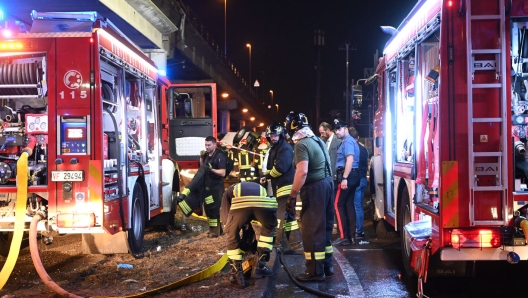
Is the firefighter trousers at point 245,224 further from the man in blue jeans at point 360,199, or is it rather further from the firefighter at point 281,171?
the man in blue jeans at point 360,199

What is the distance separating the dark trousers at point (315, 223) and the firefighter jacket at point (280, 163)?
3.63ft

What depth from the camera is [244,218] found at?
593cm

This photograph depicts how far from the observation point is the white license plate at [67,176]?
6.20m

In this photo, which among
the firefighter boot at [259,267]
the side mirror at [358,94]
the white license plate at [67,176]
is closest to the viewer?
the firefighter boot at [259,267]

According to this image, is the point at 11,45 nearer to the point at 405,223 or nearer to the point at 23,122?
the point at 23,122

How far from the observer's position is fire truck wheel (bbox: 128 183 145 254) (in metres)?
7.61

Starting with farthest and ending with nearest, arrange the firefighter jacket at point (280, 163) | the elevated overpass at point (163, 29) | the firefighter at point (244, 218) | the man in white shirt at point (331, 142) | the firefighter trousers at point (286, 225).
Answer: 1. the elevated overpass at point (163, 29)
2. the man in white shirt at point (331, 142)
3. the firefighter trousers at point (286, 225)
4. the firefighter jacket at point (280, 163)
5. the firefighter at point (244, 218)

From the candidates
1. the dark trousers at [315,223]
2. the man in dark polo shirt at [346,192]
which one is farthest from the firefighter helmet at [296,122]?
the man in dark polo shirt at [346,192]

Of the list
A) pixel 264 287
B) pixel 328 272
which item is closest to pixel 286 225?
pixel 328 272

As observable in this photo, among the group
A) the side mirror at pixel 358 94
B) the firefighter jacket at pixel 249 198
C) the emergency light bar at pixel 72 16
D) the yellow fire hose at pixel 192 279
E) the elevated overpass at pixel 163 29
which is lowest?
the yellow fire hose at pixel 192 279

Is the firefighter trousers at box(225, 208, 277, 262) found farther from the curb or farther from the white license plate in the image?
the white license plate

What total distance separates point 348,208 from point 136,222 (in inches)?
122

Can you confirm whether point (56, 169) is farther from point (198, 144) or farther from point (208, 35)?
point (208, 35)

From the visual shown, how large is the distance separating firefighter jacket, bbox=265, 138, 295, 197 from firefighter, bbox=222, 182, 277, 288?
1.46 metres
